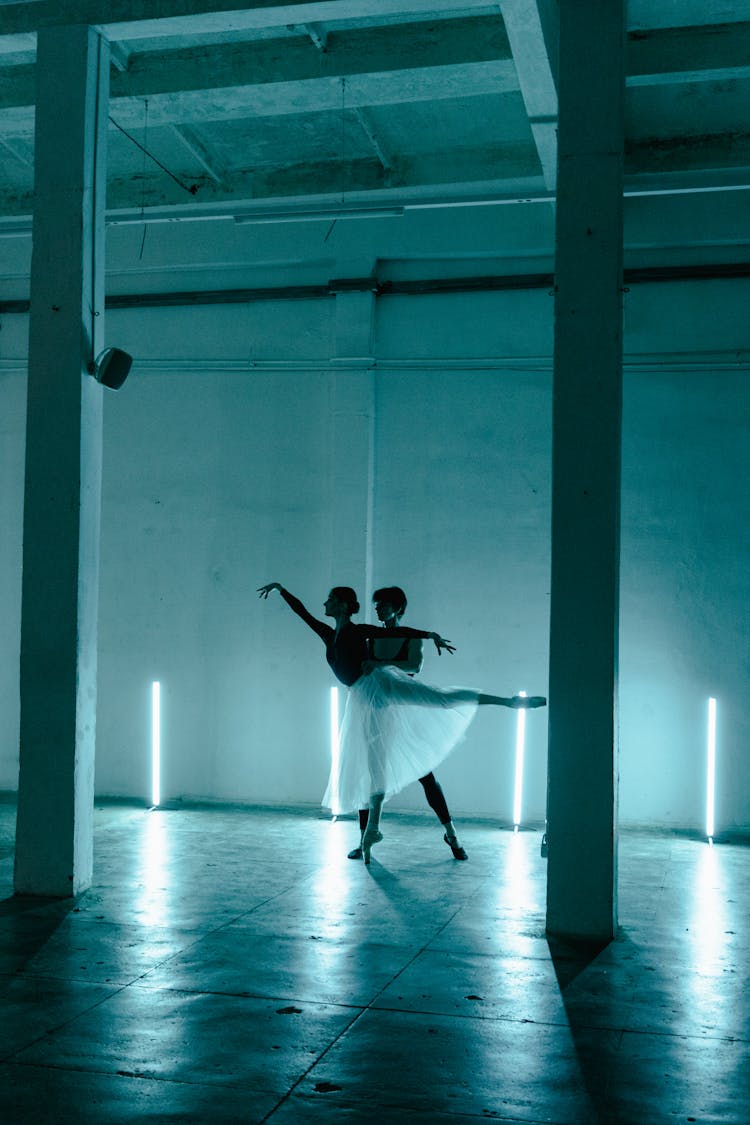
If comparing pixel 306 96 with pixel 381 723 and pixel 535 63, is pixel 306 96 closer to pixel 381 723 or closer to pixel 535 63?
pixel 535 63

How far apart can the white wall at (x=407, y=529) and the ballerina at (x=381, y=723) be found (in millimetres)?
2040

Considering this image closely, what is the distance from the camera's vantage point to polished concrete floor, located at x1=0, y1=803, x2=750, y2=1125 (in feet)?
11.0

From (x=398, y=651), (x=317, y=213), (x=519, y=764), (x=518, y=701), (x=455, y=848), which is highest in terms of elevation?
(x=317, y=213)

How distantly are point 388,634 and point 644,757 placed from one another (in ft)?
9.44

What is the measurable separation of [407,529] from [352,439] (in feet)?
2.97

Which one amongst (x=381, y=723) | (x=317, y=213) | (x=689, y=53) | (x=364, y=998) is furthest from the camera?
(x=317, y=213)

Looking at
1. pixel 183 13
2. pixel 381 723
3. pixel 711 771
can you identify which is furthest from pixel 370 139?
pixel 711 771

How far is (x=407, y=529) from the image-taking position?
9422 mm

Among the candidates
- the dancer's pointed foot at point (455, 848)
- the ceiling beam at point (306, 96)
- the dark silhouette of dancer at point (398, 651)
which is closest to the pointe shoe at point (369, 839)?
the dark silhouette of dancer at point (398, 651)

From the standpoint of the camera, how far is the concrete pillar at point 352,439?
9.25 m

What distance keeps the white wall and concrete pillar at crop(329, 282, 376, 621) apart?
5cm

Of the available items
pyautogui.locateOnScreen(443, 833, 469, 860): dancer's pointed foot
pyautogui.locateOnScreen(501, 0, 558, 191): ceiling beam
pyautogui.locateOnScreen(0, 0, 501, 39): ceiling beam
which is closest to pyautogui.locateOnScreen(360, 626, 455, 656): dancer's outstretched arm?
pyautogui.locateOnScreen(443, 833, 469, 860): dancer's pointed foot

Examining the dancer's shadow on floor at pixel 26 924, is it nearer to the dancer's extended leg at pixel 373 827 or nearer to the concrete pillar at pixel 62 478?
the concrete pillar at pixel 62 478

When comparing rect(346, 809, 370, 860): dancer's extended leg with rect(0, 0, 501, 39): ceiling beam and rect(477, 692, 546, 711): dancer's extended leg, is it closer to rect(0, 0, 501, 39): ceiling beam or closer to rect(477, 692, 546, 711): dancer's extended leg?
rect(477, 692, 546, 711): dancer's extended leg
